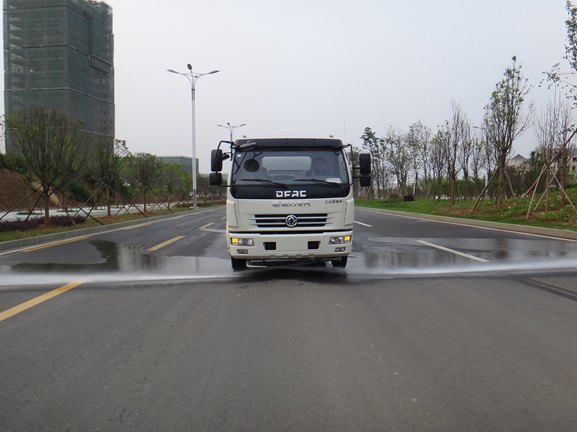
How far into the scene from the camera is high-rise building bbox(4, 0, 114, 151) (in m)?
62.1

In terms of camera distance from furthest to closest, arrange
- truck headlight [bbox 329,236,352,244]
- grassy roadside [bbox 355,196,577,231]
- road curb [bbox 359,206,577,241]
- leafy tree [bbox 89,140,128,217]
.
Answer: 1. leafy tree [bbox 89,140,128,217]
2. grassy roadside [bbox 355,196,577,231]
3. road curb [bbox 359,206,577,241]
4. truck headlight [bbox 329,236,352,244]

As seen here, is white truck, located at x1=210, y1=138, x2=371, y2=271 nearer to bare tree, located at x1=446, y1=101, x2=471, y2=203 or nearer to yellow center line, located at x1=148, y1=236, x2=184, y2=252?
yellow center line, located at x1=148, y1=236, x2=184, y2=252

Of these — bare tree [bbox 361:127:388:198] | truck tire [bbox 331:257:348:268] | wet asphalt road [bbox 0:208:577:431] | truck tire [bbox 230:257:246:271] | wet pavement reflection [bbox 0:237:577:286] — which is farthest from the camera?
bare tree [bbox 361:127:388:198]

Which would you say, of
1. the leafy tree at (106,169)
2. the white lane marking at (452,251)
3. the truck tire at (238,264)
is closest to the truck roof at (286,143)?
the truck tire at (238,264)

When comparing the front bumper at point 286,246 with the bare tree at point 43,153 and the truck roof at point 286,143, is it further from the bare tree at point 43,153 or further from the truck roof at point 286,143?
the bare tree at point 43,153

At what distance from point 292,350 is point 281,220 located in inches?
133

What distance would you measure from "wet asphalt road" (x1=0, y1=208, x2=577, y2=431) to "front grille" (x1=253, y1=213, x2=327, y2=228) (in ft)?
3.04

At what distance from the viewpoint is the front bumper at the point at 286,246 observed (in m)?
7.46

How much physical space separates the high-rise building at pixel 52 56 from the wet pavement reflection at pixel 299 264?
189ft

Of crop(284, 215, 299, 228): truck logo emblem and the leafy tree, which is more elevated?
the leafy tree

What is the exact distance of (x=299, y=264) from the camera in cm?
938

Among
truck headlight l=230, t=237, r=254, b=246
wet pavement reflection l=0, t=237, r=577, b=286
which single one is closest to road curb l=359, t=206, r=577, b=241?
wet pavement reflection l=0, t=237, r=577, b=286

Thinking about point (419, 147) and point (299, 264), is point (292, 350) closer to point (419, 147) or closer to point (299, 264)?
point (299, 264)

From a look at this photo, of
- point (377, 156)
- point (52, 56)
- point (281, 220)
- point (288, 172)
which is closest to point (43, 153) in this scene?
point (288, 172)
